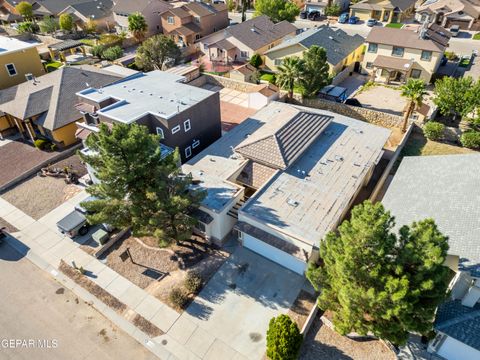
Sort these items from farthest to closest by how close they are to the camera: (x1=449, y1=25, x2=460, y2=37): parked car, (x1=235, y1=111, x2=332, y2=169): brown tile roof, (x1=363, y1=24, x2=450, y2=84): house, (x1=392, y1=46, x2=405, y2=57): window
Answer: (x1=449, y1=25, x2=460, y2=37): parked car
(x1=392, y1=46, x2=405, y2=57): window
(x1=363, y1=24, x2=450, y2=84): house
(x1=235, y1=111, x2=332, y2=169): brown tile roof

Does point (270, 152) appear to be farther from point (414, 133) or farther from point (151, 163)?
point (414, 133)

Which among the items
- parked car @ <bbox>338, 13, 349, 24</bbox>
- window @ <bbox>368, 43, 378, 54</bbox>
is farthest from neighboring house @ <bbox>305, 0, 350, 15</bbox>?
window @ <bbox>368, 43, 378, 54</bbox>

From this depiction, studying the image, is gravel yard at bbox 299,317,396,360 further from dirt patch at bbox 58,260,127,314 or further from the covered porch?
the covered porch

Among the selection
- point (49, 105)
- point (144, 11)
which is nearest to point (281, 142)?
point (49, 105)

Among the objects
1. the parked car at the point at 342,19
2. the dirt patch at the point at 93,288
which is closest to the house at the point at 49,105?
the dirt patch at the point at 93,288

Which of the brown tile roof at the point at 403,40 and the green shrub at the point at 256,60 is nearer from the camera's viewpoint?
the brown tile roof at the point at 403,40

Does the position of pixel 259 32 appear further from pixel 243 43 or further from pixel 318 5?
pixel 318 5

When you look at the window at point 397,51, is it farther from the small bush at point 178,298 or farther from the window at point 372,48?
the small bush at point 178,298
